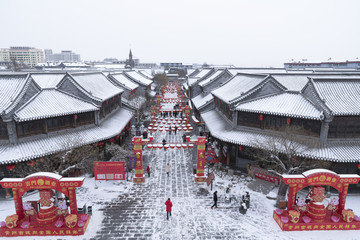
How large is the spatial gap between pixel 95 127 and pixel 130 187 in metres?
8.72

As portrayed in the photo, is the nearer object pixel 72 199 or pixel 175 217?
pixel 72 199

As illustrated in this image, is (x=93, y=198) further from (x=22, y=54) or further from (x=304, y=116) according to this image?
(x=22, y=54)

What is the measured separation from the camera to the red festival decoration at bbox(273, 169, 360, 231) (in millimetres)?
15911

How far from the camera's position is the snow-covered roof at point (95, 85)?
94.5 feet

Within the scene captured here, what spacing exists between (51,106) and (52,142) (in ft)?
11.9

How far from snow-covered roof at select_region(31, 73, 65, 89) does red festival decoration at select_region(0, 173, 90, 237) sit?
16742 mm

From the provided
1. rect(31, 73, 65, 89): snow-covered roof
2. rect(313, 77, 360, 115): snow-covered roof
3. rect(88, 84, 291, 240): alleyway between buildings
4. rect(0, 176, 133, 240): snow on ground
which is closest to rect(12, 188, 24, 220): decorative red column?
rect(0, 176, 133, 240): snow on ground

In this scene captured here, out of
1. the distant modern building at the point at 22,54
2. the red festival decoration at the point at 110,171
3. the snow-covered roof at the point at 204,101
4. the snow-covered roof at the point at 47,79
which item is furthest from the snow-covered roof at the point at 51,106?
the distant modern building at the point at 22,54

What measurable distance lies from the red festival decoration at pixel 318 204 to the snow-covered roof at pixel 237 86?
14.1 m

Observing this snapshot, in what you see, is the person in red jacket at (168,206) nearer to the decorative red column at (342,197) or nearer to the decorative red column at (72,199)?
the decorative red column at (72,199)

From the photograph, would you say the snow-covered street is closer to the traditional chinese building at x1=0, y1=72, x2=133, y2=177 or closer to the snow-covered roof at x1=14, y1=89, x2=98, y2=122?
the traditional chinese building at x1=0, y1=72, x2=133, y2=177

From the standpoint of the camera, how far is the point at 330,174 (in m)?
15.8

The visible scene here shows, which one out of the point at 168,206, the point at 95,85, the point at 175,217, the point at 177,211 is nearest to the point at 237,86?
the point at 95,85

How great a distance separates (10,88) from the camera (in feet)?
73.6
